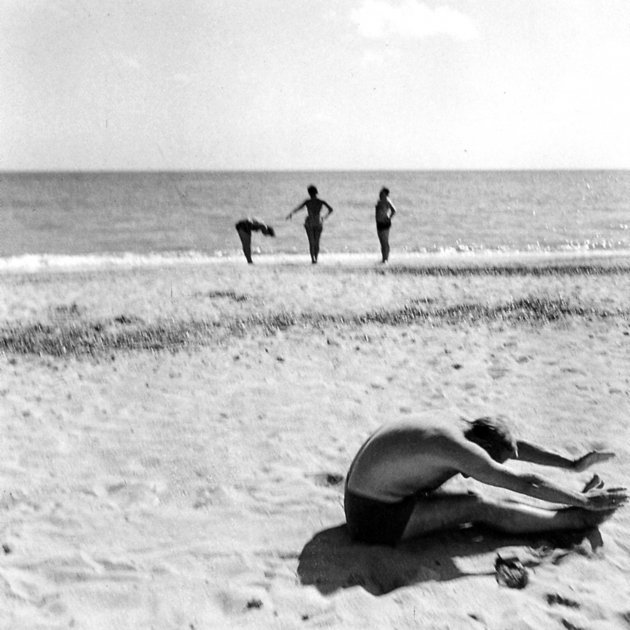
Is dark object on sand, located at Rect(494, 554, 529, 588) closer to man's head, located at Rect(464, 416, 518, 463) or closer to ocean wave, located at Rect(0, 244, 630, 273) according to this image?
man's head, located at Rect(464, 416, 518, 463)

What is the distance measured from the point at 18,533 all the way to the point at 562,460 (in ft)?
9.27

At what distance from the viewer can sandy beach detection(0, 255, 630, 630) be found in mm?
2816

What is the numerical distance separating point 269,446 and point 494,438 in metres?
1.77

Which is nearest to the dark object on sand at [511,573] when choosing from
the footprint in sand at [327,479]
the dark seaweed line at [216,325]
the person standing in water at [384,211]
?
the footprint in sand at [327,479]

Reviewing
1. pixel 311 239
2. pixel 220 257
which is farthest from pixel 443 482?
pixel 220 257

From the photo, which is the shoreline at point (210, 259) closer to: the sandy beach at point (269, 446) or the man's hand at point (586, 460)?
the sandy beach at point (269, 446)

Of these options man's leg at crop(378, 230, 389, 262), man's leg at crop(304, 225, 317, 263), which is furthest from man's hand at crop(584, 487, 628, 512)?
man's leg at crop(378, 230, 389, 262)

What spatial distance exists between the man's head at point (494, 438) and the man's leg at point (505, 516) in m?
0.33

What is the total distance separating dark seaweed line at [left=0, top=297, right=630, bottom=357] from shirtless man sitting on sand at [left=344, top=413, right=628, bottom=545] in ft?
12.5

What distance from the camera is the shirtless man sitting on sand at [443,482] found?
2.99 metres

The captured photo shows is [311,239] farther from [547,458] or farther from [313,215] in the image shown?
[547,458]

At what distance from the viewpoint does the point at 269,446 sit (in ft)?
14.4

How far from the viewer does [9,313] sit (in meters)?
8.27

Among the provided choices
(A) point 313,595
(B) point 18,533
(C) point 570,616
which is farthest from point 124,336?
(C) point 570,616
